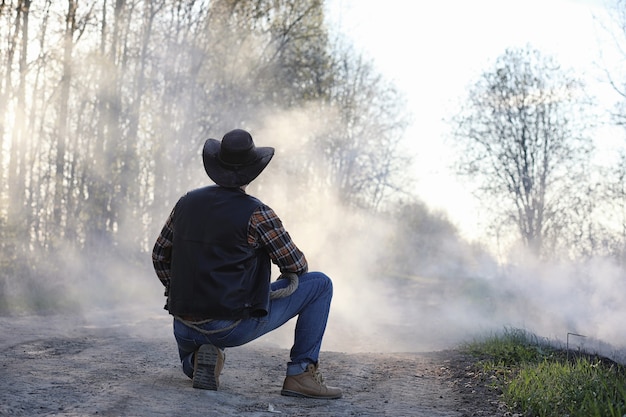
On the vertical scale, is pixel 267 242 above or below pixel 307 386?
above

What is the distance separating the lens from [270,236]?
15.1ft

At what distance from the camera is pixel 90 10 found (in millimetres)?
18844

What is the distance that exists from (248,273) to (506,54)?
2662 cm

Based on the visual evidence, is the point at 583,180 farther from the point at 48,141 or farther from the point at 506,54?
the point at 48,141

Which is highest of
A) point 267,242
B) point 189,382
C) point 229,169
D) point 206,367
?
point 229,169

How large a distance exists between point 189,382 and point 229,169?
146 cm

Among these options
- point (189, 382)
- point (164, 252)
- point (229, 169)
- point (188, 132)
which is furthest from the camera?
point (188, 132)

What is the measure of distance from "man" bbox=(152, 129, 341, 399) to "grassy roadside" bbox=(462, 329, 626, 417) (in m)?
1.23

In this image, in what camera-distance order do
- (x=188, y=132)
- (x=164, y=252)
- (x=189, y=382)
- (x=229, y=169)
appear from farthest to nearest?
(x=188, y=132), (x=189, y=382), (x=164, y=252), (x=229, y=169)

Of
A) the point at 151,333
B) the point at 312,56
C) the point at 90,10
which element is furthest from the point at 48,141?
the point at 151,333

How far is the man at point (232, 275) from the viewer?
454 cm

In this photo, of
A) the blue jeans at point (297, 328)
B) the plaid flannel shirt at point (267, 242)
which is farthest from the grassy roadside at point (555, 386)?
the plaid flannel shirt at point (267, 242)

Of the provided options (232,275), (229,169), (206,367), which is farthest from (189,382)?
(229,169)

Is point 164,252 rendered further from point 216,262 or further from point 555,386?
point 555,386
